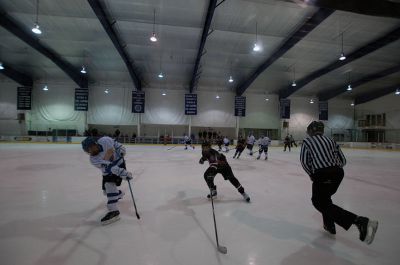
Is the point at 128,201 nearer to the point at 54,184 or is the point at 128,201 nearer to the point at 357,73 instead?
the point at 54,184

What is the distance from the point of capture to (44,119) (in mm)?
23469

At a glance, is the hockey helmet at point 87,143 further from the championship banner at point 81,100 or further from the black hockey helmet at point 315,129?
the championship banner at point 81,100

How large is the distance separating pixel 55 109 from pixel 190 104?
48.2 ft

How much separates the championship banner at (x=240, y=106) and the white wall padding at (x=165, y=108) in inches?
230

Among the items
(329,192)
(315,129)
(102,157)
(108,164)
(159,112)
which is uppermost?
(159,112)

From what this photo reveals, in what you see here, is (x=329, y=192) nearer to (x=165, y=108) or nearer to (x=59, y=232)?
(x=59, y=232)

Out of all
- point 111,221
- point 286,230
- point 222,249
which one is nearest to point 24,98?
point 111,221

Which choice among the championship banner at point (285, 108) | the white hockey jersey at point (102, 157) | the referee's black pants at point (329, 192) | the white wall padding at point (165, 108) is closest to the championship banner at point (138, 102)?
the white wall padding at point (165, 108)

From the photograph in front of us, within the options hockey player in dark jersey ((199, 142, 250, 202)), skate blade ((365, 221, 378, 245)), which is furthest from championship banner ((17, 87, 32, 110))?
skate blade ((365, 221, 378, 245))

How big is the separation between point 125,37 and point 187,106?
9629 millimetres

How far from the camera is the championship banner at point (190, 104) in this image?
23.2 m

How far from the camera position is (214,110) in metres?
26.0

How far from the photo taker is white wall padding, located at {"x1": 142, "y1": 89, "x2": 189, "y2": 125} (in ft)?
82.0

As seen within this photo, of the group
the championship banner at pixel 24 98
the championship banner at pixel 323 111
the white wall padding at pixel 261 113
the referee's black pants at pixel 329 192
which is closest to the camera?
the referee's black pants at pixel 329 192
